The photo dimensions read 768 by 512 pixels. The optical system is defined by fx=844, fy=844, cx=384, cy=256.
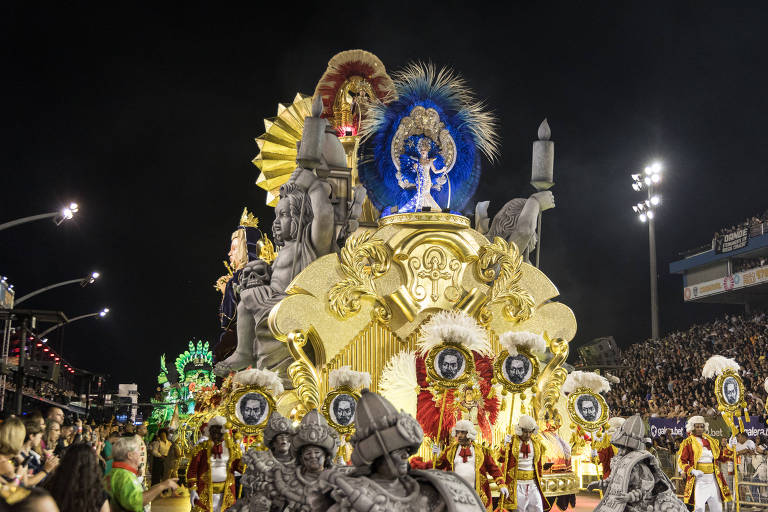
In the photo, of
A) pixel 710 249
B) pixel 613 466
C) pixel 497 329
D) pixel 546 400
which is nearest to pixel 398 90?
pixel 497 329

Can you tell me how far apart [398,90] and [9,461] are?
37.9 feet

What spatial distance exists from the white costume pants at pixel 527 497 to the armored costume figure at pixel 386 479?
7386 millimetres

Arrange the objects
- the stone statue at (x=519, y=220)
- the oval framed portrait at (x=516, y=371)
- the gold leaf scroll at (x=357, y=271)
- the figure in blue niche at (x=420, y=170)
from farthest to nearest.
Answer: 1. the stone statue at (x=519, y=220)
2. the figure in blue niche at (x=420, y=170)
3. the gold leaf scroll at (x=357, y=271)
4. the oval framed portrait at (x=516, y=371)

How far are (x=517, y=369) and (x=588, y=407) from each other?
1323 mm

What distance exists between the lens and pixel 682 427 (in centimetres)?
1938

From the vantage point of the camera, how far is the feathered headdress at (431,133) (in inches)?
598

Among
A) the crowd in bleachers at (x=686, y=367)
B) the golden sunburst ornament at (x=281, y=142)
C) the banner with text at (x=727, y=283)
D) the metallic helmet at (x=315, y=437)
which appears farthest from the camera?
the banner with text at (x=727, y=283)

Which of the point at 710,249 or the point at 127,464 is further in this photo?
the point at 710,249

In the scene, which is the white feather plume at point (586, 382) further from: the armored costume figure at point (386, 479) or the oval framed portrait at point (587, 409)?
the armored costume figure at point (386, 479)

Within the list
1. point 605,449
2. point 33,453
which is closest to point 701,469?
point 605,449

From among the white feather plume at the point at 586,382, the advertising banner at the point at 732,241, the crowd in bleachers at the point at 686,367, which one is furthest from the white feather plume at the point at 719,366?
the advertising banner at the point at 732,241

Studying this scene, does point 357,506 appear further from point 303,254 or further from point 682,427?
point 682,427

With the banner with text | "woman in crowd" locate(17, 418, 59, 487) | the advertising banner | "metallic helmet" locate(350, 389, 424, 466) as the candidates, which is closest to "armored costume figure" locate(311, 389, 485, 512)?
"metallic helmet" locate(350, 389, 424, 466)

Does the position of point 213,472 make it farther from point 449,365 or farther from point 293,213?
point 293,213
